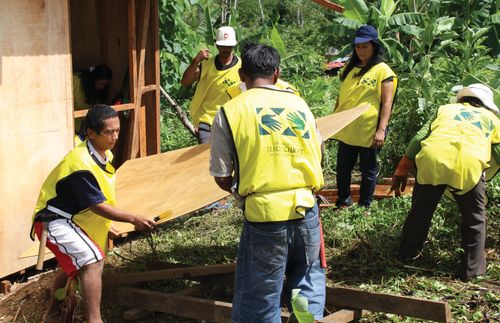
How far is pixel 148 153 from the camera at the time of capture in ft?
26.4

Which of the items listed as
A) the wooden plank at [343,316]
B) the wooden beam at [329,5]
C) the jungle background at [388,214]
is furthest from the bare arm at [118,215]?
the wooden beam at [329,5]

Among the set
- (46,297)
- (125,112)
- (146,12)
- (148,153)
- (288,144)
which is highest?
(146,12)

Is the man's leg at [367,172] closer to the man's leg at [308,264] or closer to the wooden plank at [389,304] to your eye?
the wooden plank at [389,304]

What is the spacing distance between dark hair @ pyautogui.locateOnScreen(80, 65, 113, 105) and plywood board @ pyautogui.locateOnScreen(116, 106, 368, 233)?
2564mm

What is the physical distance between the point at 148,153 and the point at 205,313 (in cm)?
356

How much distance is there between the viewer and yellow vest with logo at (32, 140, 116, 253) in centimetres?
440

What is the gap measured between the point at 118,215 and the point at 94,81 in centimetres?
380

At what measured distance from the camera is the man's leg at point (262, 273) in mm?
3816

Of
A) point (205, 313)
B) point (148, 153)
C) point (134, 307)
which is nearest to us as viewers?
point (205, 313)

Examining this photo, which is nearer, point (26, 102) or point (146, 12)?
point (26, 102)

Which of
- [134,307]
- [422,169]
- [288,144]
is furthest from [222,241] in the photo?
[288,144]

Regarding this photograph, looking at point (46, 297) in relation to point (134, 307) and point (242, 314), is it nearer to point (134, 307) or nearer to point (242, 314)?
point (134, 307)

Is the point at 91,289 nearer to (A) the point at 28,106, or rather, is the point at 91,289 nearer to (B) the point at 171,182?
(B) the point at 171,182

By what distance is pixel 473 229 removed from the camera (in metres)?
5.36
